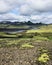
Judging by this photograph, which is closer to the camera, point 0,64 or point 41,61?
point 0,64

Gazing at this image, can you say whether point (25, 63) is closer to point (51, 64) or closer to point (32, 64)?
point (32, 64)

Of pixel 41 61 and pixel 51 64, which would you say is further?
pixel 41 61

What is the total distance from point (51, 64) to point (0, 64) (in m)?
12.7

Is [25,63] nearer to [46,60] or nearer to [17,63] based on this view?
[17,63]

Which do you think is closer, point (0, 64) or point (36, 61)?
point (0, 64)

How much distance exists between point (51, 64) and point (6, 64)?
1118cm

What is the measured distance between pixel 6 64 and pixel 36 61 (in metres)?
8.95

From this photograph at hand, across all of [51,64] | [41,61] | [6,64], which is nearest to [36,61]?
[41,61]

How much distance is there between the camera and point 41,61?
52.3 metres

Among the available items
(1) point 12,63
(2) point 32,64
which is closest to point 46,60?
(2) point 32,64

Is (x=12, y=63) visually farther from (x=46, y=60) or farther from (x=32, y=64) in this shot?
(x=46, y=60)

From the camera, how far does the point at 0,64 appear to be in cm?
4797

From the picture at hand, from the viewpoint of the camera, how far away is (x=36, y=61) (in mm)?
52656

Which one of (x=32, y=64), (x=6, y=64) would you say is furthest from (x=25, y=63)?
(x=6, y=64)
